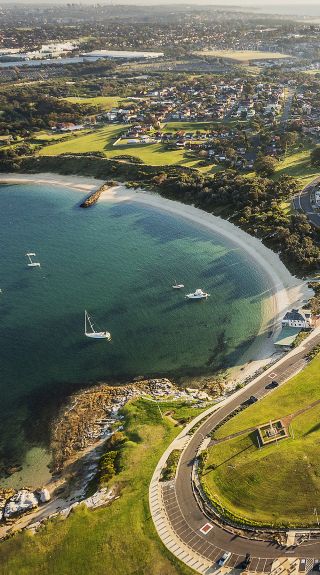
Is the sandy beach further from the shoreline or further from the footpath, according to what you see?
the footpath

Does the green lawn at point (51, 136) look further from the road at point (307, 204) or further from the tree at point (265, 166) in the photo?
the road at point (307, 204)

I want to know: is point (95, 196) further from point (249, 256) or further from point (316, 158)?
point (316, 158)

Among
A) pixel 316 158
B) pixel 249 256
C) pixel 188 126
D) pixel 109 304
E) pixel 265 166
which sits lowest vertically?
pixel 109 304

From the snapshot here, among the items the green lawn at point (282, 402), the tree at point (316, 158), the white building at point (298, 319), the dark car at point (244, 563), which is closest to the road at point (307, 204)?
the tree at point (316, 158)

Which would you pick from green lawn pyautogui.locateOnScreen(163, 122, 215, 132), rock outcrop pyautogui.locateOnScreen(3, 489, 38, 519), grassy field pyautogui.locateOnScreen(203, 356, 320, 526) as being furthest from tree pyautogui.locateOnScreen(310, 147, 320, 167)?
rock outcrop pyautogui.locateOnScreen(3, 489, 38, 519)

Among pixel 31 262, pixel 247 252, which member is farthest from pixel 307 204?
pixel 31 262

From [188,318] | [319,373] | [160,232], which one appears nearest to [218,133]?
[160,232]

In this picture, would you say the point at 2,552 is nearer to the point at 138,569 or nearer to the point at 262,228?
the point at 138,569
